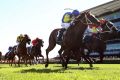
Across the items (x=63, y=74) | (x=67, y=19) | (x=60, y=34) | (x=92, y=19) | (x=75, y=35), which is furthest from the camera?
(x=60, y=34)

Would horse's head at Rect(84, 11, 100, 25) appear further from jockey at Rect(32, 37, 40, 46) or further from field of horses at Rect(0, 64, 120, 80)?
jockey at Rect(32, 37, 40, 46)

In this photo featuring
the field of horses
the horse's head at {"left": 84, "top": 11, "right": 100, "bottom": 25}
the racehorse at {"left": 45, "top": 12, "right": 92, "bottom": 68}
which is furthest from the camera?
the racehorse at {"left": 45, "top": 12, "right": 92, "bottom": 68}

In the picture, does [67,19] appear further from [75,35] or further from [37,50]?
[37,50]

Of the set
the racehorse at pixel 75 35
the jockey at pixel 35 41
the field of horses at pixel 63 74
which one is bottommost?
the field of horses at pixel 63 74

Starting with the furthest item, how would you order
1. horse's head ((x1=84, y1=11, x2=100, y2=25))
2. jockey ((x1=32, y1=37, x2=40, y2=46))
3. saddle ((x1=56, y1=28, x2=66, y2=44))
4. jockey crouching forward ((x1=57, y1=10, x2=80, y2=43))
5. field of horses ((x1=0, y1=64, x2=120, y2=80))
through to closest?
jockey ((x1=32, y1=37, x2=40, y2=46)) < saddle ((x1=56, y1=28, x2=66, y2=44)) < jockey crouching forward ((x1=57, y1=10, x2=80, y2=43)) < horse's head ((x1=84, y1=11, x2=100, y2=25)) < field of horses ((x1=0, y1=64, x2=120, y2=80))

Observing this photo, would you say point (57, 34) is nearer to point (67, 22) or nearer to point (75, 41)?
point (67, 22)

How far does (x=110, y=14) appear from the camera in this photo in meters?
55.7

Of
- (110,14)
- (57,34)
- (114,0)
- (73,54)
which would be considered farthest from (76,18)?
(114,0)

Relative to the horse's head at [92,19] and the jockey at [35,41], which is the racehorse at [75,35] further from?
the jockey at [35,41]

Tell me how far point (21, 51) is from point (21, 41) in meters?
0.99

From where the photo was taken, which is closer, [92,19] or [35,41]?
[92,19]

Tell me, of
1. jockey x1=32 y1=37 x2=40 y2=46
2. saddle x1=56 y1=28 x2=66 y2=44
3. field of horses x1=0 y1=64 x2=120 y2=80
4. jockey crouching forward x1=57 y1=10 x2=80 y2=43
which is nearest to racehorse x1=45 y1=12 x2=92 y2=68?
jockey crouching forward x1=57 y1=10 x2=80 y2=43

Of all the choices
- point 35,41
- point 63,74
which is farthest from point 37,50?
point 63,74

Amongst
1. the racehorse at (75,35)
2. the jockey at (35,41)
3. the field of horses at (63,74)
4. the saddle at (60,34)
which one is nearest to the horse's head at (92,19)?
the racehorse at (75,35)
